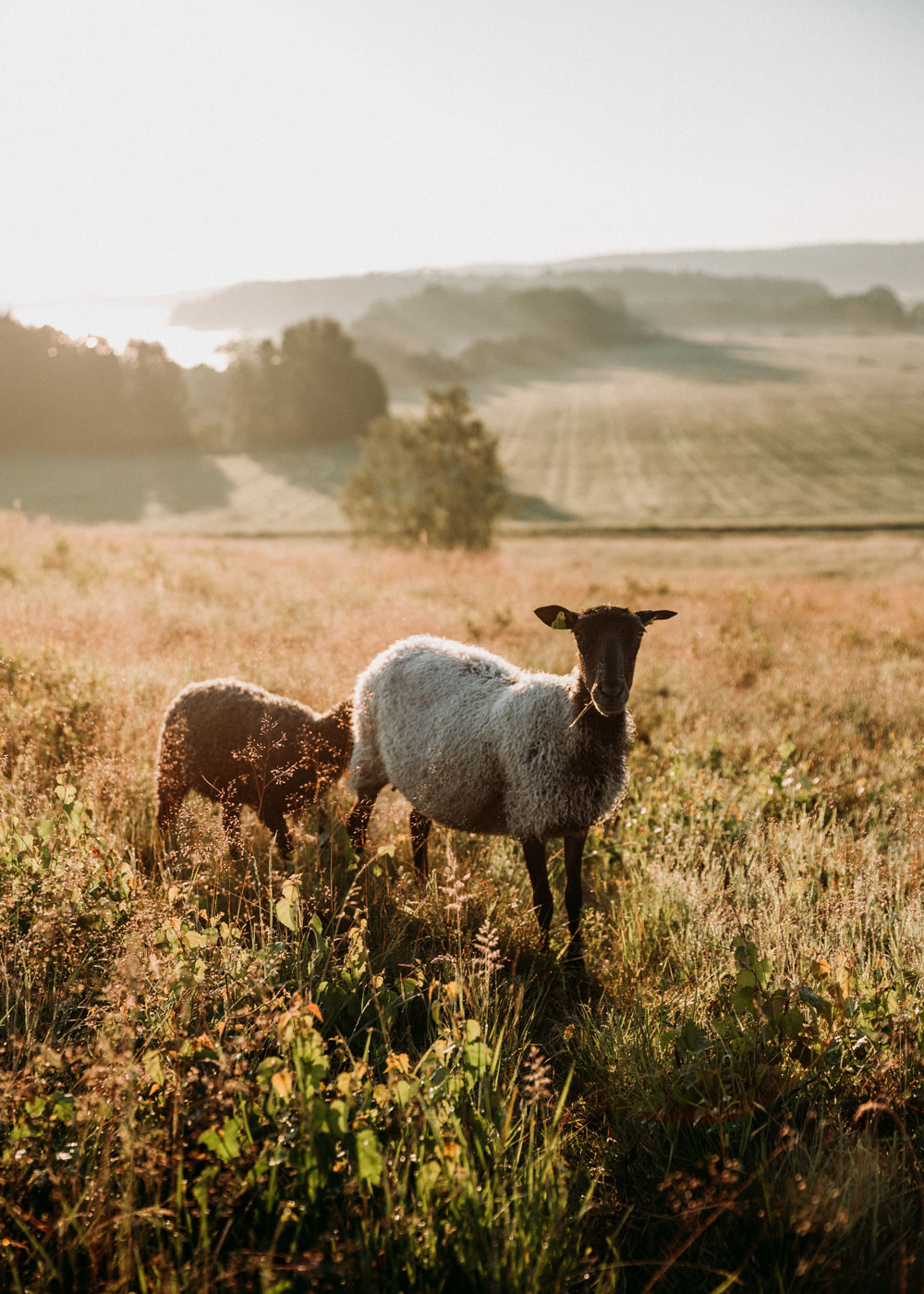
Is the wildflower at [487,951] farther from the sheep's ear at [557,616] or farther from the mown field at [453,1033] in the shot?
the sheep's ear at [557,616]

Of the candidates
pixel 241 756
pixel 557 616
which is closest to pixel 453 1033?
pixel 557 616

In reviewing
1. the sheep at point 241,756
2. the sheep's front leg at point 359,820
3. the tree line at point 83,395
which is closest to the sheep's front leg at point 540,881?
the sheep's front leg at point 359,820

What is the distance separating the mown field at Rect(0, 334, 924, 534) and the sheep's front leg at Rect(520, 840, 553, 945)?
31.6 metres

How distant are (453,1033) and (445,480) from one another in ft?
89.7

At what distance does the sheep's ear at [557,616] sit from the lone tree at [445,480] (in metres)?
23.5

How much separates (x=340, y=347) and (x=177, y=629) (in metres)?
74.9

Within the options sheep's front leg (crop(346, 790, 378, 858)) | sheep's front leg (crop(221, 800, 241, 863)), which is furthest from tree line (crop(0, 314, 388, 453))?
sheep's front leg (crop(346, 790, 378, 858))

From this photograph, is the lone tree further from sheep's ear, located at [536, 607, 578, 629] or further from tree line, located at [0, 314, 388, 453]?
tree line, located at [0, 314, 388, 453]

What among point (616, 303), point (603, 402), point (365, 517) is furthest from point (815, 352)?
point (365, 517)

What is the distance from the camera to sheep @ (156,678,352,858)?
474 cm

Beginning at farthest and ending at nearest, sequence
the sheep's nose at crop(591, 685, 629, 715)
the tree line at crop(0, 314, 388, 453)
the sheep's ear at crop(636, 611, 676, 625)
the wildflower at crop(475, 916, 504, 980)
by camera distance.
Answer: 1. the tree line at crop(0, 314, 388, 453)
2. the sheep's ear at crop(636, 611, 676, 625)
3. the sheep's nose at crop(591, 685, 629, 715)
4. the wildflower at crop(475, 916, 504, 980)

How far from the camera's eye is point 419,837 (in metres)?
4.92

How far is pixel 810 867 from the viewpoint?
181 inches

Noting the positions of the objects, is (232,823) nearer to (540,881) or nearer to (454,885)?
(454,885)
